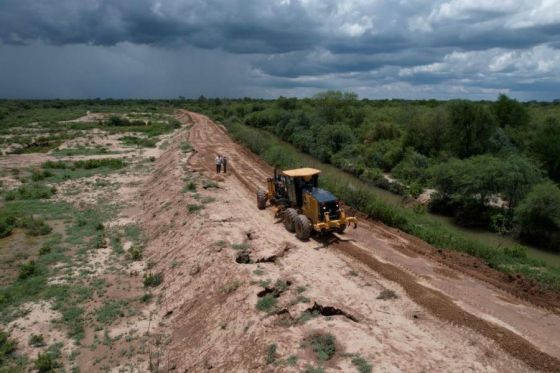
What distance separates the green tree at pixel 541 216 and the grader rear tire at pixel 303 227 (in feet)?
42.9

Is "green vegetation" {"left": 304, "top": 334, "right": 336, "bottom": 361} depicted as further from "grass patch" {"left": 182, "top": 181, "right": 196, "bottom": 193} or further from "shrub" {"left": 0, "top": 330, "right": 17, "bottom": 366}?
"grass patch" {"left": 182, "top": 181, "right": 196, "bottom": 193}

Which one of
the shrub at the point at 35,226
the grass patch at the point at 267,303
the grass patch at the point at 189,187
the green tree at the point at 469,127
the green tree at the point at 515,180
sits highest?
the green tree at the point at 469,127

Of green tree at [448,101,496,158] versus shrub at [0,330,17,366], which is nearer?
shrub at [0,330,17,366]

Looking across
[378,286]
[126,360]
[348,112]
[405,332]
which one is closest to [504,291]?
[378,286]

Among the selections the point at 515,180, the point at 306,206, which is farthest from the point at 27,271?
the point at 515,180

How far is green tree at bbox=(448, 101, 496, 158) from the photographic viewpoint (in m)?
36.3

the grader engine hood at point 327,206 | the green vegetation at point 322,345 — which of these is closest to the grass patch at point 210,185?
the grader engine hood at point 327,206

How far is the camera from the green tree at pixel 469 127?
3634cm

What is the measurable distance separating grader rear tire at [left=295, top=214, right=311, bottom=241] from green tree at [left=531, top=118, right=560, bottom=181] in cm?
2448

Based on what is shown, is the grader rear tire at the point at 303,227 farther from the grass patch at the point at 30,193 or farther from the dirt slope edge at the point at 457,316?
the grass patch at the point at 30,193

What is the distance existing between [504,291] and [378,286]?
159 inches

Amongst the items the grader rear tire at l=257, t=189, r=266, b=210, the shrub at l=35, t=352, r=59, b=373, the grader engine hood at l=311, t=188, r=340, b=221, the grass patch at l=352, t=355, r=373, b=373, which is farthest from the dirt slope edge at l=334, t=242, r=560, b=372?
the shrub at l=35, t=352, r=59, b=373

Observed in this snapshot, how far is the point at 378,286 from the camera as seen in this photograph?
1275 cm

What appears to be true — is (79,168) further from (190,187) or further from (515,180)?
(515,180)
